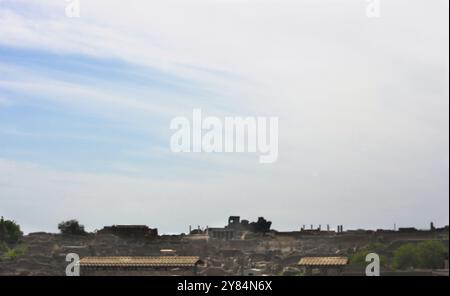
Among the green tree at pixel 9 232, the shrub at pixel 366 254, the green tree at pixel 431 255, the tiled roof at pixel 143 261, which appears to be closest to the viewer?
the tiled roof at pixel 143 261

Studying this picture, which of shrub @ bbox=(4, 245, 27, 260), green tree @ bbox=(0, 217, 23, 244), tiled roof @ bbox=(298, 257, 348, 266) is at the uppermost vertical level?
green tree @ bbox=(0, 217, 23, 244)

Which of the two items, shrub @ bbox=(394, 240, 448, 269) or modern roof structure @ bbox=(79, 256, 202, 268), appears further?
shrub @ bbox=(394, 240, 448, 269)

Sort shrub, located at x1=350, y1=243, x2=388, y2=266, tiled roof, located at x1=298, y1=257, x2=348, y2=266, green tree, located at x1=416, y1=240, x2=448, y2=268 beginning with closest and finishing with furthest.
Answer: tiled roof, located at x1=298, y1=257, x2=348, y2=266, shrub, located at x1=350, y1=243, x2=388, y2=266, green tree, located at x1=416, y1=240, x2=448, y2=268

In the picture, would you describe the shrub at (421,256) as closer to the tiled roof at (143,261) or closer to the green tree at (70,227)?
the tiled roof at (143,261)

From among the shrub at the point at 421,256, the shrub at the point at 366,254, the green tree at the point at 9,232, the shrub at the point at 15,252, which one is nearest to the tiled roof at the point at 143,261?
the shrub at the point at 15,252

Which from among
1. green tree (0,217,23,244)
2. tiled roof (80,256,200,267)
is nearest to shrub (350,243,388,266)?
tiled roof (80,256,200,267)

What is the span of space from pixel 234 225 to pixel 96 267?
1941 cm

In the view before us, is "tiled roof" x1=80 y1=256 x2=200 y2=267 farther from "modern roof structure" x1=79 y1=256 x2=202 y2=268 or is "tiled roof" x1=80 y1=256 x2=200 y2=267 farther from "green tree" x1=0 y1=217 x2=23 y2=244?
"green tree" x1=0 y1=217 x2=23 y2=244

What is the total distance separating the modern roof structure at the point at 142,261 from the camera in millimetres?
46000

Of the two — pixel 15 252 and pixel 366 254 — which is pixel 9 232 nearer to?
pixel 15 252

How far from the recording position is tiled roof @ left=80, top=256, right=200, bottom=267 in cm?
4597

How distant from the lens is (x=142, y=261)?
4744cm

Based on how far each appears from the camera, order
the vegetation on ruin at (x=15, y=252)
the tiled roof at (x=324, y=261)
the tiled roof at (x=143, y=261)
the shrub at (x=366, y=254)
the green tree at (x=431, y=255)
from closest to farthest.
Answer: the tiled roof at (x=143, y=261) → the tiled roof at (x=324, y=261) → the shrub at (x=366, y=254) → the green tree at (x=431, y=255) → the vegetation on ruin at (x=15, y=252)
